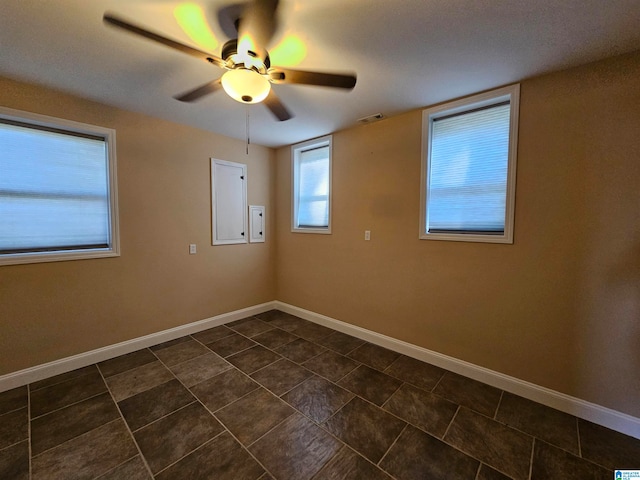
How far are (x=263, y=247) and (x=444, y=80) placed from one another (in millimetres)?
3063

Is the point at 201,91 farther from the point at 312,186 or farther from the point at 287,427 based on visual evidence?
the point at 287,427

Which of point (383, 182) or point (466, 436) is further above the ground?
point (383, 182)

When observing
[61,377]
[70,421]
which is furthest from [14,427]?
[61,377]

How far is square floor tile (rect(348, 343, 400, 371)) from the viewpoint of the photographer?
2.67 metres

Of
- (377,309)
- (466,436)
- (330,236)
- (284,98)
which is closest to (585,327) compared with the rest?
(466,436)

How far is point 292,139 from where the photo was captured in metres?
3.65

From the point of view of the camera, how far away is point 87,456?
5.24 feet

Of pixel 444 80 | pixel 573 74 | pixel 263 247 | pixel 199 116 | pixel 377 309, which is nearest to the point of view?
pixel 573 74

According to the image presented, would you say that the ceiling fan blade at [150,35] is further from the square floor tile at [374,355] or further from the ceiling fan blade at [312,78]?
the square floor tile at [374,355]

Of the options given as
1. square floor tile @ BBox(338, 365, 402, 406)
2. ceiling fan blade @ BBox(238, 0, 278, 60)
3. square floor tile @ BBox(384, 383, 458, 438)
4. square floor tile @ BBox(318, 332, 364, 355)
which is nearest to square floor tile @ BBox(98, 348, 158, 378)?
square floor tile @ BBox(318, 332, 364, 355)

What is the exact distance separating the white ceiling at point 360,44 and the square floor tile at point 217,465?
243cm

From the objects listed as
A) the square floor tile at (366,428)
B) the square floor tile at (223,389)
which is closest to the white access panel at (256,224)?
the square floor tile at (223,389)

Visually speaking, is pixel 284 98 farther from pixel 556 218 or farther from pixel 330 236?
pixel 556 218

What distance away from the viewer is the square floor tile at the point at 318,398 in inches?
78.2
